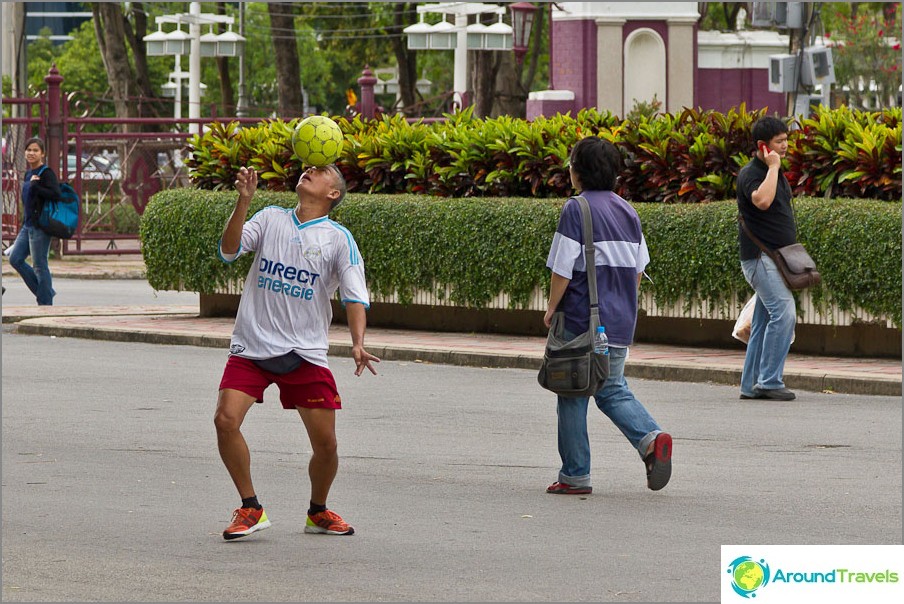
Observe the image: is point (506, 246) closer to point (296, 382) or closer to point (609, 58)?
Result: point (296, 382)

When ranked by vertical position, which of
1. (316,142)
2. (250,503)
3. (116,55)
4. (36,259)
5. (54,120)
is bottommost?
(250,503)

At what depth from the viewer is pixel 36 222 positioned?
731 inches

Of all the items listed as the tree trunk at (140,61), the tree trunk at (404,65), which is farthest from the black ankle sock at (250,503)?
the tree trunk at (404,65)

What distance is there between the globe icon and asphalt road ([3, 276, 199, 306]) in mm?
14363

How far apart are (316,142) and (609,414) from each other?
218cm

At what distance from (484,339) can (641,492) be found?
706 cm

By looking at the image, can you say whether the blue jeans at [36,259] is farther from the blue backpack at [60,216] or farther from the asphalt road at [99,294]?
the asphalt road at [99,294]

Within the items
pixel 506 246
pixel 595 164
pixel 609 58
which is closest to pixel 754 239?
pixel 506 246

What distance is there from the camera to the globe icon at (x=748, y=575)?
5.45m

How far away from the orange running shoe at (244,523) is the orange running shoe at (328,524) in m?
0.24

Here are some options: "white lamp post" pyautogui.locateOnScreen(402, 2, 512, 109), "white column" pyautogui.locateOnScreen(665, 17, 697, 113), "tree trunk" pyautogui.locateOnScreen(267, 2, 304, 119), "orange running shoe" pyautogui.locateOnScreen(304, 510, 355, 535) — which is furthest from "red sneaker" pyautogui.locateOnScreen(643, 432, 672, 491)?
"tree trunk" pyautogui.locateOnScreen(267, 2, 304, 119)

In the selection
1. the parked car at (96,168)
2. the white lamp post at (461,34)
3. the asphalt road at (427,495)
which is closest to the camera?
the asphalt road at (427,495)

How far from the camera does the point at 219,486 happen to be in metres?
8.52

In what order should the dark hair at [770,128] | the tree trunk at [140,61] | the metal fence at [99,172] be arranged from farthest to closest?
the tree trunk at [140,61] → the metal fence at [99,172] → the dark hair at [770,128]
